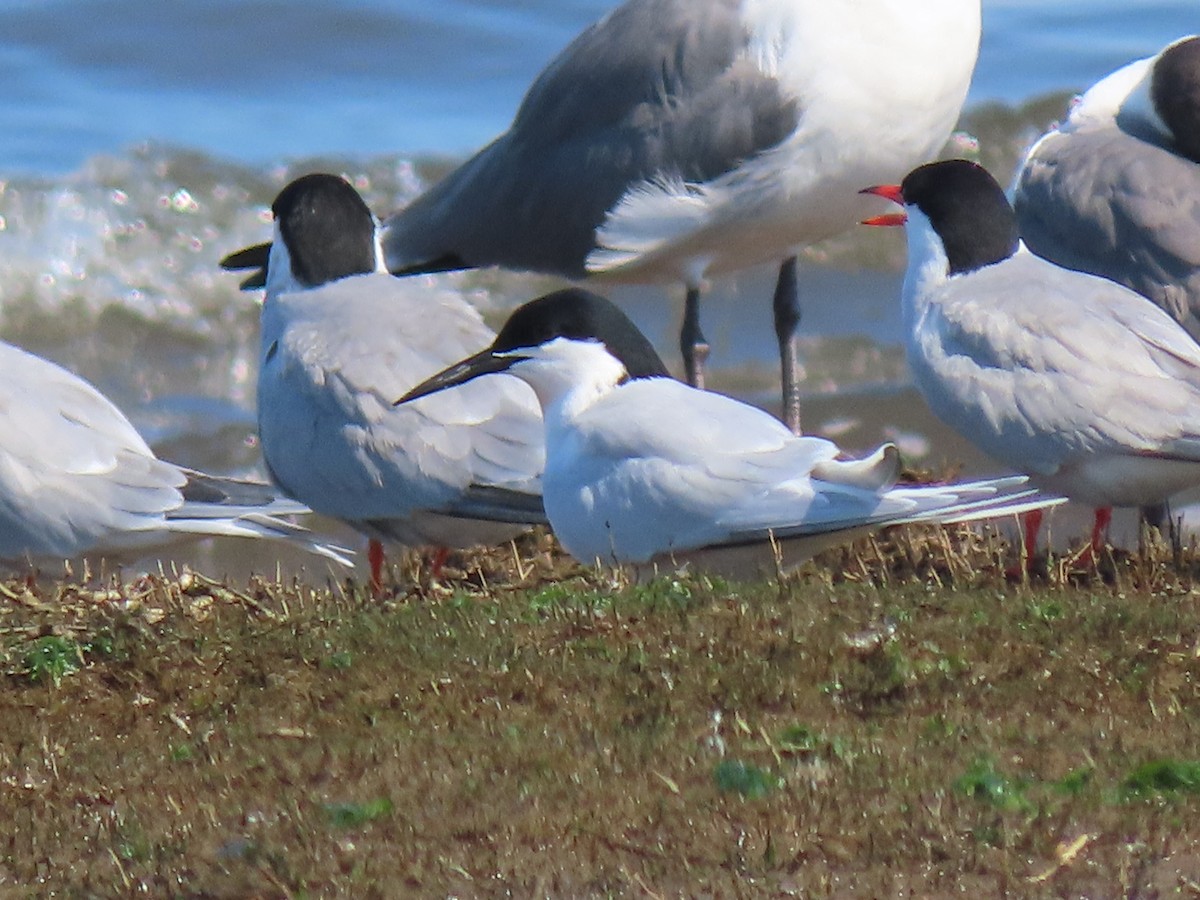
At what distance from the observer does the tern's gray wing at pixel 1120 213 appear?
25.1 ft

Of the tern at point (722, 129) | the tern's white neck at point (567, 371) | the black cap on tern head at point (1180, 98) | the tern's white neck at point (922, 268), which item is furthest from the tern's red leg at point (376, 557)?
the black cap on tern head at point (1180, 98)

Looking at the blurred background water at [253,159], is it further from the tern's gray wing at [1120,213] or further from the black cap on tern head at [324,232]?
the black cap on tern head at [324,232]

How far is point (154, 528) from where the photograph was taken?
734cm

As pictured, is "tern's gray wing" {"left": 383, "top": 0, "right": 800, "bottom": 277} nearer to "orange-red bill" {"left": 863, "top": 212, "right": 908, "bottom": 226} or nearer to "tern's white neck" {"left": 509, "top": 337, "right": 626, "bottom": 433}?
"orange-red bill" {"left": 863, "top": 212, "right": 908, "bottom": 226}

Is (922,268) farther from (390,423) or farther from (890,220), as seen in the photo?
(390,423)

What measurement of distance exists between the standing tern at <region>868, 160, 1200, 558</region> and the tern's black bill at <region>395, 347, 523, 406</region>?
1.40 m

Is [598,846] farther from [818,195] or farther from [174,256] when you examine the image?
[174,256]

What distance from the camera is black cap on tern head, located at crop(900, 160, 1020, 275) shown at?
713 cm

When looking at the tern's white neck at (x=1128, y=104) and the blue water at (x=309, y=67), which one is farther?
the blue water at (x=309, y=67)

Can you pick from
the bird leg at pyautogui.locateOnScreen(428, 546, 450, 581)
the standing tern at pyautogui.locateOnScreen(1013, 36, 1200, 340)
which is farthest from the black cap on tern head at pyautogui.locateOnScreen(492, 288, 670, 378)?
the standing tern at pyautogui.locateOnScreen(1013, 36, 1200, 340)

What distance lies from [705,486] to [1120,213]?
2.69 metres

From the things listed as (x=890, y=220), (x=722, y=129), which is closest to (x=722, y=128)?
(x=722, y=129)

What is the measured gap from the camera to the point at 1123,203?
795cm

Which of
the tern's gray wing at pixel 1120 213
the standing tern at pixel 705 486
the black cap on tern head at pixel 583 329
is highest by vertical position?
the tern's gray wing at pixel 1120 213
